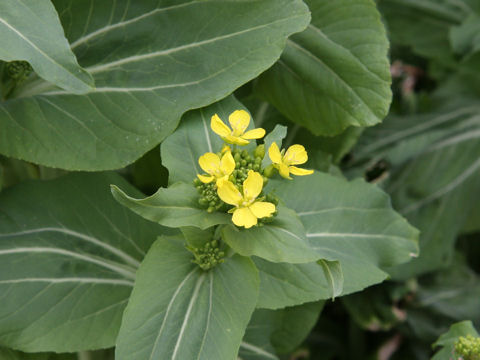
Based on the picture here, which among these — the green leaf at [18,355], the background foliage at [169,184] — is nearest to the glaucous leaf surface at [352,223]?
the background foliage at [169,184]

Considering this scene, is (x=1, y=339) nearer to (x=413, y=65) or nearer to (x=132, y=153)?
(x=132, y=153)

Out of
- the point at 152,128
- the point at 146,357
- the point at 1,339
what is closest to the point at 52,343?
the point at 1,339

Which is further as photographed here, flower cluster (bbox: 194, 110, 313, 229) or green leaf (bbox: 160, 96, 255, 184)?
green leaf (bbox: 160, 96, 255, 184)

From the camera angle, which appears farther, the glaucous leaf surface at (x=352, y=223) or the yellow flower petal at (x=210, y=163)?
the glaucous leaf surface at (x=352, y=223)

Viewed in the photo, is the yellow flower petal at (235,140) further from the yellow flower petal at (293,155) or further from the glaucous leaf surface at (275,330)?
the glaucous leaf surface at (275,330)

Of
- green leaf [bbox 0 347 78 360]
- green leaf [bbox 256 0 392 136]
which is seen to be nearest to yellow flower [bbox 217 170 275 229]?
green leaf [bbox 256 0 392 136]

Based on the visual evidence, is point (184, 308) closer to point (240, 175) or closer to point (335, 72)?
point (240, 175)

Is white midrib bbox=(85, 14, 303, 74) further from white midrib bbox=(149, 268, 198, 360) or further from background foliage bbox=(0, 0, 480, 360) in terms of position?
white midrib bbox=(149, 268, 198, 360)
